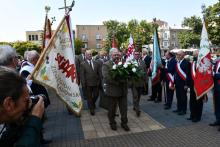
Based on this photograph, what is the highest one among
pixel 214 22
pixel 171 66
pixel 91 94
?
pixel 214 22

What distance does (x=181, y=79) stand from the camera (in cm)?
866

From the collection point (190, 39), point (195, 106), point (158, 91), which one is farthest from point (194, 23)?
point (195, 106)

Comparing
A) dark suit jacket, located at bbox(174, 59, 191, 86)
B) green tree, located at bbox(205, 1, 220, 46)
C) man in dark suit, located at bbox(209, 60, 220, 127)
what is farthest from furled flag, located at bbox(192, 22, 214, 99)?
green tree, located at bbox(205, 1, 220, 46)

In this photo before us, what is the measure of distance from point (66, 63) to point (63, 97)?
0.59m

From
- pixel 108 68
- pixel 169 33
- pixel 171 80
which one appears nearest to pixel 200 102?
pixel 171 80

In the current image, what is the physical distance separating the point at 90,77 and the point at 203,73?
3.63 meters

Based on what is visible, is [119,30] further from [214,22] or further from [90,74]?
[90,74]

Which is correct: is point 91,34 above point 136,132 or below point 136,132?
above

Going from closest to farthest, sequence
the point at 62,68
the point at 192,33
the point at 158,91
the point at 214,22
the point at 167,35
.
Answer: the point at 62,68 < the point at 158,91 < the point at 214,22 < the point at 192,33 < the point at 167,35

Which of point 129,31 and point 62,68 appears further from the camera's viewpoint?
point 129,31

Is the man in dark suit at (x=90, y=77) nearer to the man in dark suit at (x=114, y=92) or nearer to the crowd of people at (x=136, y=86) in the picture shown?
the crowd of people at (x=136, y=86)

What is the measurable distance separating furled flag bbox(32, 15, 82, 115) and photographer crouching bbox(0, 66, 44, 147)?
8.66ft

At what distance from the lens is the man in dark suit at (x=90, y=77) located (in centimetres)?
952

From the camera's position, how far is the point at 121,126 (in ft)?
24.9
